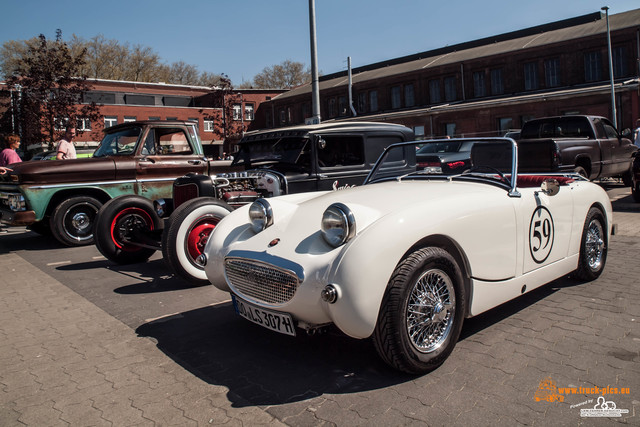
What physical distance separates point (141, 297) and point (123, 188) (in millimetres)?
4184

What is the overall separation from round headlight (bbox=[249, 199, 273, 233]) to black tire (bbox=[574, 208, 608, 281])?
315 cm

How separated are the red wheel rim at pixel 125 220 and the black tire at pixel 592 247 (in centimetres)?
549

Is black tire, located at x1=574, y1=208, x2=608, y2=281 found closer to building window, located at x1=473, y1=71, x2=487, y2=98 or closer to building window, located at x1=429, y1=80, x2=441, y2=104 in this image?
building window, located at x1=473, y1=71, x2=487, y2=98

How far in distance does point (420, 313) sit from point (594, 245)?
3022 millimetres

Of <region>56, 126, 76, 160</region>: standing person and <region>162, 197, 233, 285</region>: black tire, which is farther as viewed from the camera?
<region>56, 126, 76, 160</region>: standing person

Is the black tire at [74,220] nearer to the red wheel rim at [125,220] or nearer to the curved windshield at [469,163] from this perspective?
the red wheel rim at [125,220]

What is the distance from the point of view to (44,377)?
339cm

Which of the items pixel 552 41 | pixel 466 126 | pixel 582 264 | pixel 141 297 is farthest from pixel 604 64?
pixel 141 297

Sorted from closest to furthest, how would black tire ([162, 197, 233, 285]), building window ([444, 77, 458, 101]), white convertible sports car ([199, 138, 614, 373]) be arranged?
white convertible sports car ([199, 138, 614, 373])
black tire ([162, 197, 233, 285])
building window ([444, 77, 458, 101])

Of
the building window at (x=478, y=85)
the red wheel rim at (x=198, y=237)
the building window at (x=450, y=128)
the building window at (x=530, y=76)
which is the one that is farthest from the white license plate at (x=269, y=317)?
the building window at (x=478, y=85)

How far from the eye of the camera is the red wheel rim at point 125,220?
21.9 ft

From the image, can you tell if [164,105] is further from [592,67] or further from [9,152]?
[9,152]

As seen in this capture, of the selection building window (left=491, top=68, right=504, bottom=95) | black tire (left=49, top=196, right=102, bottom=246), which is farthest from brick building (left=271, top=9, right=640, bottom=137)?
black tire (left=49, top=196, right=102, bottom=246)

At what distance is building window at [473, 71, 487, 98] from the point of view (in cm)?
3853
